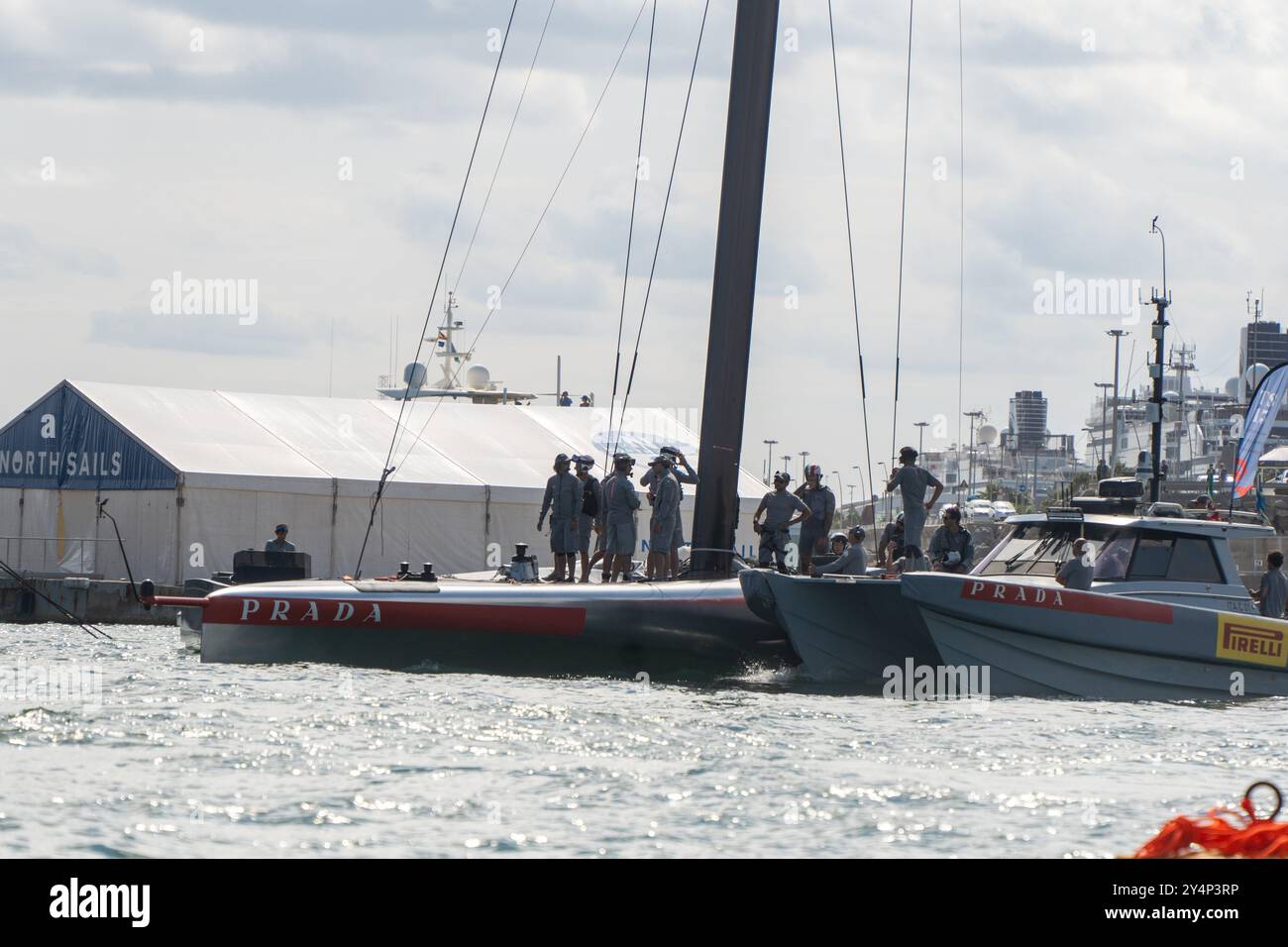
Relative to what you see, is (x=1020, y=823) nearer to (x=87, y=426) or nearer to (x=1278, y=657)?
(x=1278, y=657)

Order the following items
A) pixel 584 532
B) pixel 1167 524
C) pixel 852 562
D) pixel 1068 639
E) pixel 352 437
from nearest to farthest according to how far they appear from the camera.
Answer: pixel 1068 639 → pixel 1167 524 → pixel 852 562 → pixel 584 532 → pixel 352 437

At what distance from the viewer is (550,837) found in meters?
7.05

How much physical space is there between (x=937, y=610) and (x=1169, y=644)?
2096 mm

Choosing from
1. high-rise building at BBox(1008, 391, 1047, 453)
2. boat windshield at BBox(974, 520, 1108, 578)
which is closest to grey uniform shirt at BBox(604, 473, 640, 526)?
boat windshield at BBox(974, 520, 1108, 578)

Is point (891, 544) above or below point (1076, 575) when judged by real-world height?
above

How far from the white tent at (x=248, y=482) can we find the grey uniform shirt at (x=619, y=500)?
10.7 m

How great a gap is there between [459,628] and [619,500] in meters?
2.81

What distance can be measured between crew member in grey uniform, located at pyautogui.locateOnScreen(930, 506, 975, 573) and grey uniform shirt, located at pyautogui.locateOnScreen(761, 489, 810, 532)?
4.76 ft

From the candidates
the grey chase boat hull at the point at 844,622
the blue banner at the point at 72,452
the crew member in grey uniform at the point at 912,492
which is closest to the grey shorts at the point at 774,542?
the crew member in grey uniform at the point at 912,492

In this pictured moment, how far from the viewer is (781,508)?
16656 mm

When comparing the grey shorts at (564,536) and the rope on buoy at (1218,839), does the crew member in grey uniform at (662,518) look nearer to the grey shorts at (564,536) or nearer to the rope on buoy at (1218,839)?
the grey shorts at (564,536)

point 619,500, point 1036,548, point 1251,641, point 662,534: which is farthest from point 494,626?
point 1251,641

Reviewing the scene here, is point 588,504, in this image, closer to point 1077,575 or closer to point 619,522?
point 619,522
